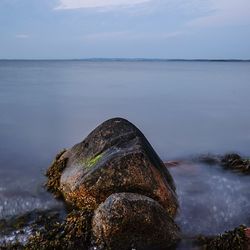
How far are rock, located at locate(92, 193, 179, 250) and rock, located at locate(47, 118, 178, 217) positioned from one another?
2.99 ft

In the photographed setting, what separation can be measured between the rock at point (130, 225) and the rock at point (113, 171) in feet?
2.99

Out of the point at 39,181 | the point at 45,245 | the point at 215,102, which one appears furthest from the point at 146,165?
the point at 215,102

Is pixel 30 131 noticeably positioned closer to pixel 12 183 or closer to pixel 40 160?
pixel 40 160

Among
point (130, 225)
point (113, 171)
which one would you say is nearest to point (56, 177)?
point (113, 171)

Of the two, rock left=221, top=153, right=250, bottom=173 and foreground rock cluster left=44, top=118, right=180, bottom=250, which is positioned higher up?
foreground rock cluster left=44, top=118, right=180, bottom=250

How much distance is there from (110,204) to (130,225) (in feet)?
1.59

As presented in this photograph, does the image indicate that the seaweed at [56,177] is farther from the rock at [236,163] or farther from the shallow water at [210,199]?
the rock at [236,163]

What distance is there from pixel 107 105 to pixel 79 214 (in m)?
28.7

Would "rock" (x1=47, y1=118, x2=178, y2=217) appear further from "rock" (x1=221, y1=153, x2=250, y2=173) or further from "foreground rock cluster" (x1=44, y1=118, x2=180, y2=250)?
"rock" (x1=221, y1=153, x2=250, y2=173)

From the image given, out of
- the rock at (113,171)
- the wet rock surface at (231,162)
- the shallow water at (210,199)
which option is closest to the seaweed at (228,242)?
the shallow water at (210,199)

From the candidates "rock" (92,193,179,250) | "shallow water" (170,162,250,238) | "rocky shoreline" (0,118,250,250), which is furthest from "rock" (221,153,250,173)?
"rock" (92,193,179,250)

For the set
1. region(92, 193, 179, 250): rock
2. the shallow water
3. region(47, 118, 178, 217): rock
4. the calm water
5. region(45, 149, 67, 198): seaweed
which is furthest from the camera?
region(45, 149, 67, 198): seaweed

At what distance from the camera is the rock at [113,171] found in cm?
812

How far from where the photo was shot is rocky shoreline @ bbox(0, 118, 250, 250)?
6.96 meters
